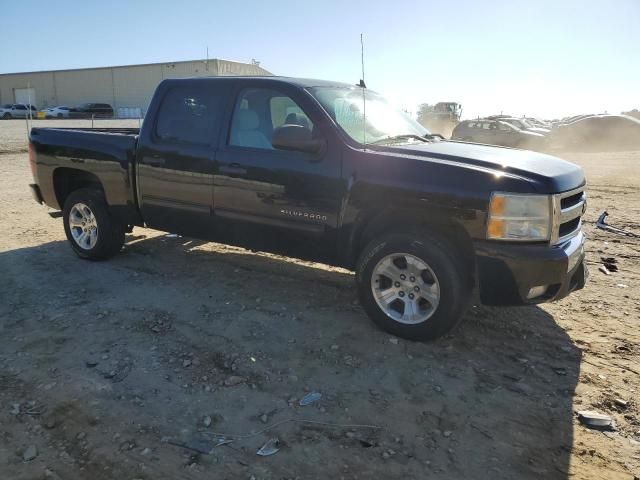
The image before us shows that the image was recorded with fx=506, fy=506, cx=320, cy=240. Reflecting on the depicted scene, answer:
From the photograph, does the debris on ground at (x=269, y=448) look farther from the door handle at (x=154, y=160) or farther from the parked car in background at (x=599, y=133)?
the parked car in background at (x=599, y=133)

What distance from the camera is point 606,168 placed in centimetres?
1461

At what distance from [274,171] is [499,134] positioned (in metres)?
18.2

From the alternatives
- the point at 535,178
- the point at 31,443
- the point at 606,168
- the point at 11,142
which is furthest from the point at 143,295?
the point at 11,142

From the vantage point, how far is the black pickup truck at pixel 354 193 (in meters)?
3.42

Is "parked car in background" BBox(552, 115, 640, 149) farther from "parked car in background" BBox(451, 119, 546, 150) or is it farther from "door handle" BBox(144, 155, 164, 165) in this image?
"door handle" BBox(144, 155, 164, 165)

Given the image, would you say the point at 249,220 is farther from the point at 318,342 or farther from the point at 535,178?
the point at 535,178

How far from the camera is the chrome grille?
3418mm

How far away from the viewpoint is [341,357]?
142 inches

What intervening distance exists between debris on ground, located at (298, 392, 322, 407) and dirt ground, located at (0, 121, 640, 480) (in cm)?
4

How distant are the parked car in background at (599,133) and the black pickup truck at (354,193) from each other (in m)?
19.9

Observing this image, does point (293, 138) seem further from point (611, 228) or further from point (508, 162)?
point (611, 228)

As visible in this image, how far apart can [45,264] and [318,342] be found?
3.53m

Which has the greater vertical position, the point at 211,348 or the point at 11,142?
the point at 11,142

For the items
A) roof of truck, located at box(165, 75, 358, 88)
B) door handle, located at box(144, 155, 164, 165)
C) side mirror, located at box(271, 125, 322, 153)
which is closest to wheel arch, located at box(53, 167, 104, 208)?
door handle, located at box(144, 155, 164, 165)
